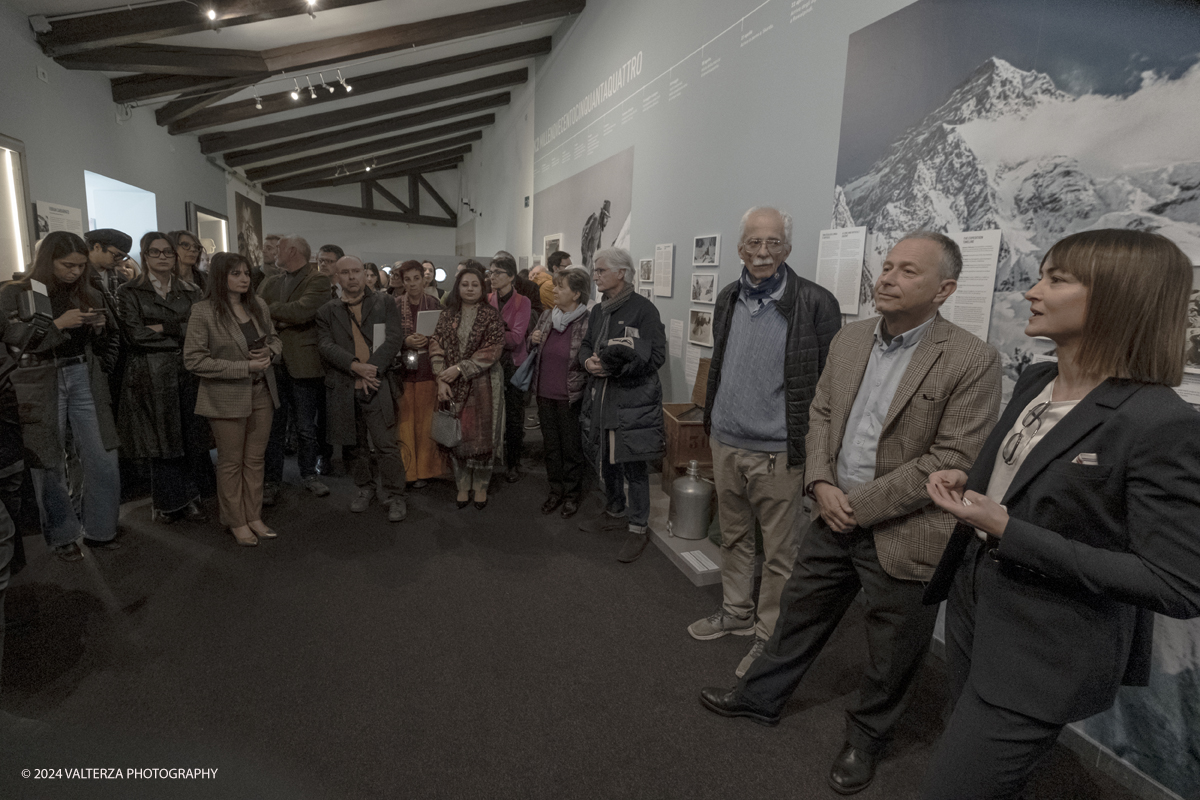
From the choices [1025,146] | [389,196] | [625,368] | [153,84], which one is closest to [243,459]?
[625,368]

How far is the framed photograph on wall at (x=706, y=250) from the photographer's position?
12.6 ft

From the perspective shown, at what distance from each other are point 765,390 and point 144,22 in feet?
19.1

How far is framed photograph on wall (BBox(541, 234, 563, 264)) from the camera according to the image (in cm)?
734

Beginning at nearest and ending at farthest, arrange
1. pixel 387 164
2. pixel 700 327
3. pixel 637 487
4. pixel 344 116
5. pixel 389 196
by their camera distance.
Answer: pixel 637 487 < pixel 700 327 < pixel 344 116 < pixel 387 164 < pixel 389 196

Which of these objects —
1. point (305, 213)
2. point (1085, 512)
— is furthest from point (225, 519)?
point (305, 213)

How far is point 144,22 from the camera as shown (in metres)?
4.76

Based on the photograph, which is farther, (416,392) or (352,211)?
(352,211)

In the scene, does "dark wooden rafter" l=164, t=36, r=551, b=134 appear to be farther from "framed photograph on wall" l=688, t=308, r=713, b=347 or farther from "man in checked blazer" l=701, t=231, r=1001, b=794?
"man in checked blazer" l=701, t=231, r=1001, b=794

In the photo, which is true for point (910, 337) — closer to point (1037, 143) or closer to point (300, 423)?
point (1037, 143)

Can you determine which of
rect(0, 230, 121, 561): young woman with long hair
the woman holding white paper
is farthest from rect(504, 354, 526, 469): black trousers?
rect(0, 230, 121, 561): young woman with long hair

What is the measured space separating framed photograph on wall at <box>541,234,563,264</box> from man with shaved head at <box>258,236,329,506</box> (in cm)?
360

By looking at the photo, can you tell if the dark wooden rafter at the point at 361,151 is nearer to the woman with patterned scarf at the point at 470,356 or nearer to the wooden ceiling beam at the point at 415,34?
the wooden ceiling beam at the point at 415,34

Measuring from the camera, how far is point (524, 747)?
193 cm

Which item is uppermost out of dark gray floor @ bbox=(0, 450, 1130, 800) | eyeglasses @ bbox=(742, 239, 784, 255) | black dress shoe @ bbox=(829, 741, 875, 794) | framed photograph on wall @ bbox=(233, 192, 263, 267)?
framed photograph on wall @ bbox=(233, 192, 263, 267)
